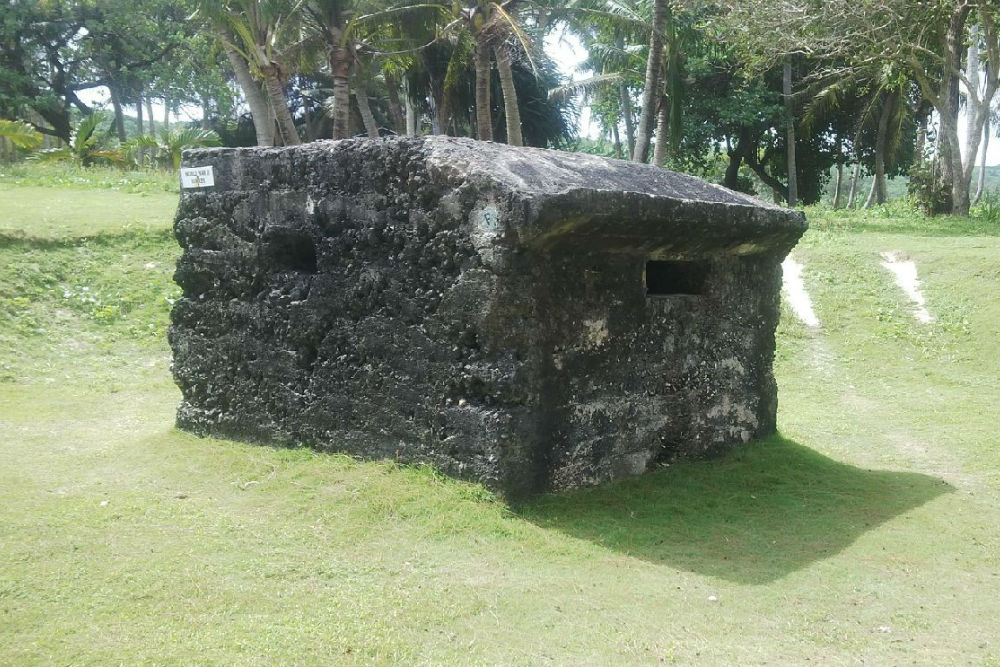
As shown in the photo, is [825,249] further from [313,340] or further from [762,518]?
[313,340]

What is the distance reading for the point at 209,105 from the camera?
1565 inches

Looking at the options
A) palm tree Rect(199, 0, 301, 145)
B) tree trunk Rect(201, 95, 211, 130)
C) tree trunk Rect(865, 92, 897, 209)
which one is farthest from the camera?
tree trunk Rect(201, 95, 211, 130)

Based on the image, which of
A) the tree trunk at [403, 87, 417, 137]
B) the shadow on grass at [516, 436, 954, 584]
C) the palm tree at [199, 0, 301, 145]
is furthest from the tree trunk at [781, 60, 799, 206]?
the shadow on grass at [516, 436, 954, 584]

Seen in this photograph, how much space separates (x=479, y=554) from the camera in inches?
193

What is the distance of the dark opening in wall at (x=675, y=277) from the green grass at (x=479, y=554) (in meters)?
1.26

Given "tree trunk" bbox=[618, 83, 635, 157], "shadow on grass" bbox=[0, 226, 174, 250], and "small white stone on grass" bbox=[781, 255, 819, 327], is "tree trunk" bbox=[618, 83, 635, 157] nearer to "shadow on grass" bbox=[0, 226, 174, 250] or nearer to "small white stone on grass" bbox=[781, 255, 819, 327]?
"small white stone on grass" bbox=[781, 255, 819, 327]

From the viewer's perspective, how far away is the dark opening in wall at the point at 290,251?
20.7 feet

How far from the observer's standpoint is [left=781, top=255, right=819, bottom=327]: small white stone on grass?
12.6 m

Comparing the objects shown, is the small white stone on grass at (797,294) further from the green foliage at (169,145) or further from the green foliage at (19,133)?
the green foliage at (19,133)

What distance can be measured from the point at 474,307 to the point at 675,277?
6.63 ft

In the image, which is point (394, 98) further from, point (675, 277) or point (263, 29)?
point (675, 277)

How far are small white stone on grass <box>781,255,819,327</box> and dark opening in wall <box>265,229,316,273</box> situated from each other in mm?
7533

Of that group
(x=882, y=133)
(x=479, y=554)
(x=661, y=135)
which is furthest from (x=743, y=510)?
(x=882, y=133)

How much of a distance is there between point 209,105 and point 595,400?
1482 inches
